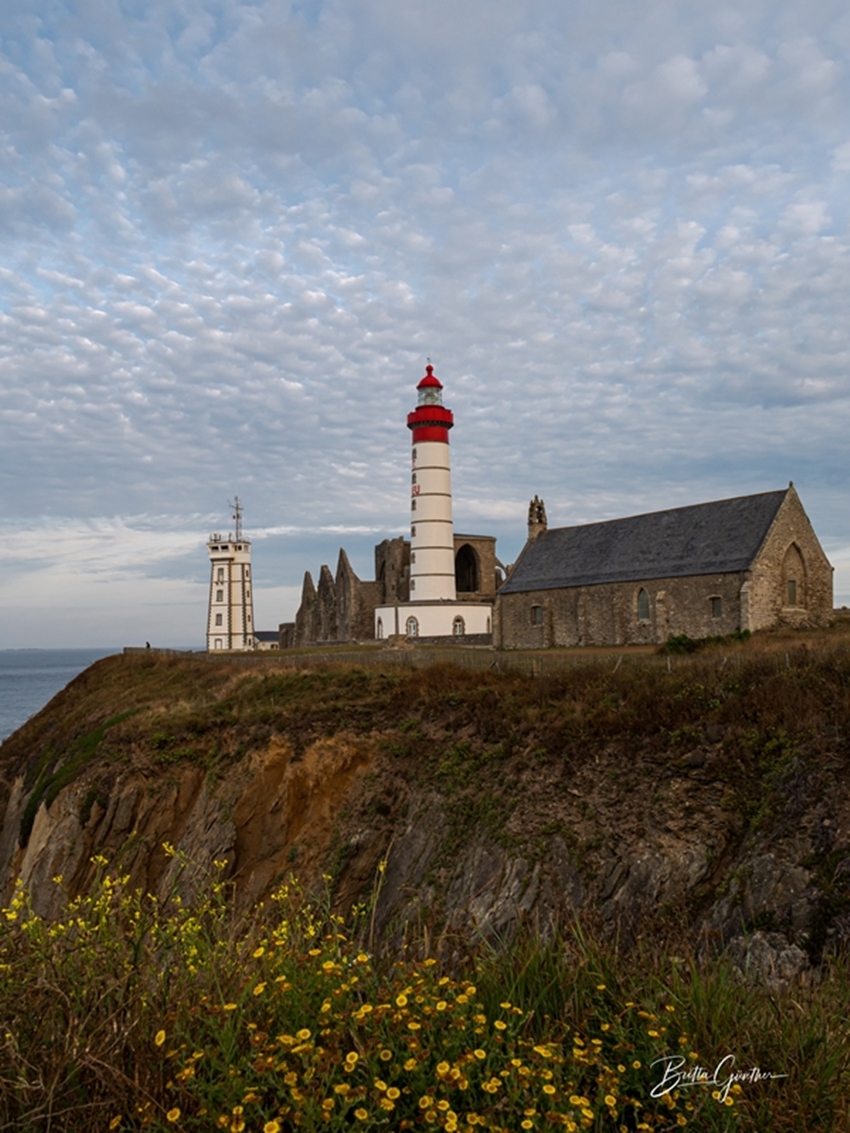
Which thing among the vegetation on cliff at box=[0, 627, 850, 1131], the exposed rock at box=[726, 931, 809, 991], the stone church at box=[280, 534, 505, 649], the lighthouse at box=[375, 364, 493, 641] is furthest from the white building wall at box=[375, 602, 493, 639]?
the exposed rock at box=[726, 931, 809, 991]

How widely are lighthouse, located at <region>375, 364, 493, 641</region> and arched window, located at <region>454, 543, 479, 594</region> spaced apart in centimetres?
978

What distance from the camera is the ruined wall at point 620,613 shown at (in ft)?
109

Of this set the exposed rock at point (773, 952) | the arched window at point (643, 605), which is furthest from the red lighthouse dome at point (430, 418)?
the exposed rock at point (773, 952)

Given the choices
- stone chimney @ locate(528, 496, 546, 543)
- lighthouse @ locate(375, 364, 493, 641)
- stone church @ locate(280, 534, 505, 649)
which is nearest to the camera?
stone chimney @ locate(528, 496, 546, 543)

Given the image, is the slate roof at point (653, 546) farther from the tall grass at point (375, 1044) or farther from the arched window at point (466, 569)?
the tall grass at point (375, 1044)

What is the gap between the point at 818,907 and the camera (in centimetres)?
920

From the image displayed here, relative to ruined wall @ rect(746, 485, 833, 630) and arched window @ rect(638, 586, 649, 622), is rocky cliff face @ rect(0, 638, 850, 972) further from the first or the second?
arched window @ rect(638, 586, 649, 622)

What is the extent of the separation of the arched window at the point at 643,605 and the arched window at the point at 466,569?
79.7 feet

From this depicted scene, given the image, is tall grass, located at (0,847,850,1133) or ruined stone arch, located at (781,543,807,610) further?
ruined stone arch, located at (781,543,807,610)

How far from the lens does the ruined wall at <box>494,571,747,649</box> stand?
33.2m

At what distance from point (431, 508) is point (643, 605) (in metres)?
17.7

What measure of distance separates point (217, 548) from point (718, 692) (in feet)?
225

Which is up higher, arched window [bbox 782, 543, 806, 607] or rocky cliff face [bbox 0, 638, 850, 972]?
arched window [bbox 782, 543, 806, 607]

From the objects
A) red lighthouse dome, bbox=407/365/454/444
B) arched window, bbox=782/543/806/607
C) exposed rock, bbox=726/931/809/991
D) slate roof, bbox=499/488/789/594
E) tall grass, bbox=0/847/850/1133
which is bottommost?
exposed rock, bbox=726/931/809/991
